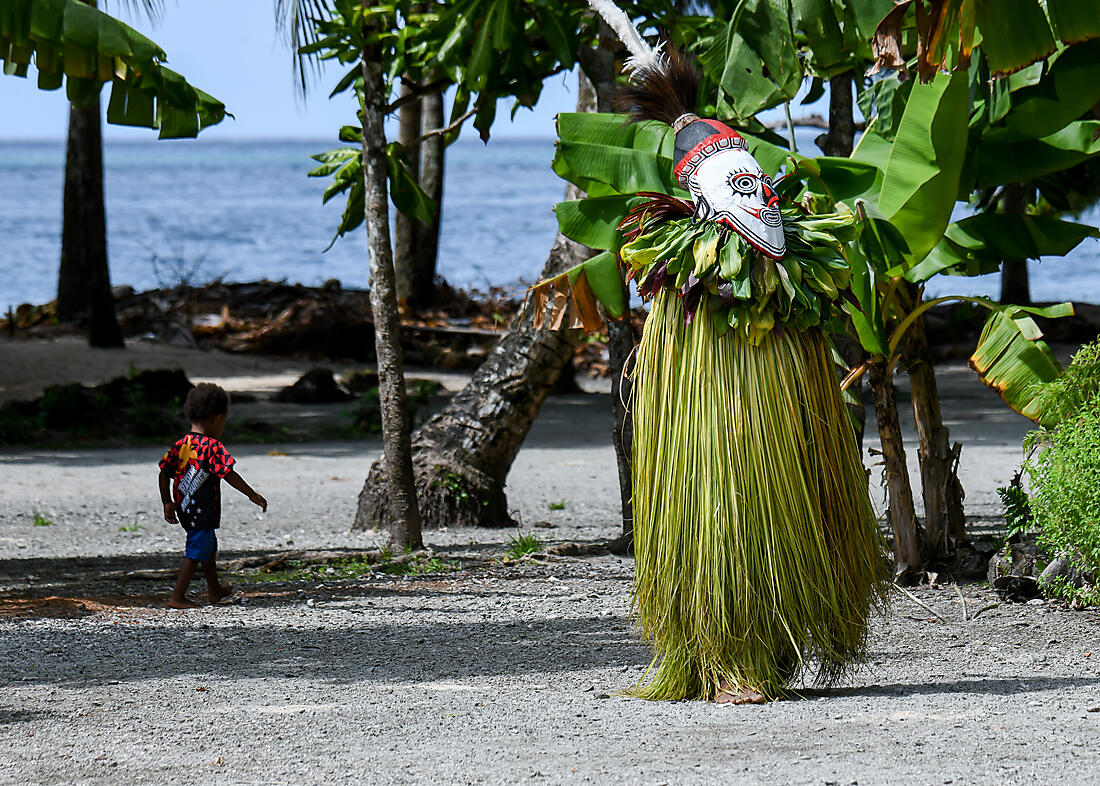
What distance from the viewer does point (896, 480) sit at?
266 inches

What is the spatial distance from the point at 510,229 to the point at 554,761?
2585 inches

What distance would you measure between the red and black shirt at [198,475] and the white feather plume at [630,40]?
9.14 feet

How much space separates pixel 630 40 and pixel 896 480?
2945mm

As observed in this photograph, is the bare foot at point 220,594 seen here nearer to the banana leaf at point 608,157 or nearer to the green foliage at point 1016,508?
the banana leaf at point 608,157

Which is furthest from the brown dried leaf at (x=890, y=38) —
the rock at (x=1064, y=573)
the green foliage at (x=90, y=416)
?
the green foliage at (x=90, y=416)

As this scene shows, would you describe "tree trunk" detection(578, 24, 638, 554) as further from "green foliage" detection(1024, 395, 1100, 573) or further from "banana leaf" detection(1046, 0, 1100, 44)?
"banana leaf" detection(1046, 0, 1100, 44)

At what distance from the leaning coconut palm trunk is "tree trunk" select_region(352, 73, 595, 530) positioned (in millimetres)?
5023

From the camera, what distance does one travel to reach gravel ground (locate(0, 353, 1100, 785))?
12.1ft

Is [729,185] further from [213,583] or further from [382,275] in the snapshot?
[382,275]

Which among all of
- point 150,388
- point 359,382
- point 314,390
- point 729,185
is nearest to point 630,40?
point 729,185

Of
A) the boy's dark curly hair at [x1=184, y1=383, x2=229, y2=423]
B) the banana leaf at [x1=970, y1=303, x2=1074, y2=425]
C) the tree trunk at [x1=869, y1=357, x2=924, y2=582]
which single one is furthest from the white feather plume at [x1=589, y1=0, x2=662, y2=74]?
the boy's dark curly hair at [x1=184, y1=383, x2=229, y2=423]

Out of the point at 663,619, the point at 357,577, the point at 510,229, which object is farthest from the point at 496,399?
the point at 510,229

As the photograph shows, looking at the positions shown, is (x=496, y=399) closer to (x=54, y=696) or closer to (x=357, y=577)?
(x=357, y=577)

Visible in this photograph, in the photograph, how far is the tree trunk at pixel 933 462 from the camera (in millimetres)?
6809
